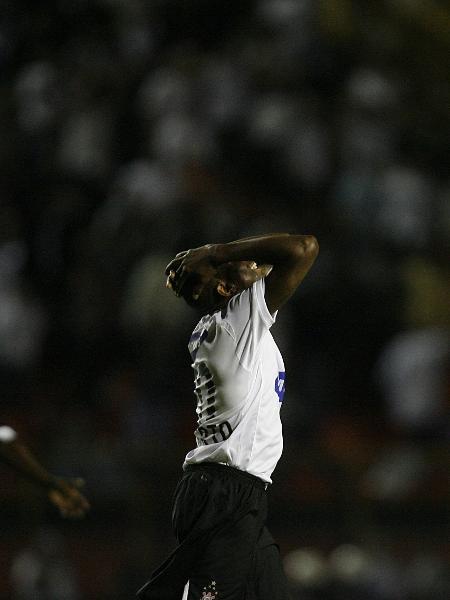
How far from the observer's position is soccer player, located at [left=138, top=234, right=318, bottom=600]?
3.58 meters

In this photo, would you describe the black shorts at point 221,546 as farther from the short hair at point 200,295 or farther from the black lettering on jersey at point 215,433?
the short hair at point 200,295

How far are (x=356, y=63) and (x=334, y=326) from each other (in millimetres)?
2647

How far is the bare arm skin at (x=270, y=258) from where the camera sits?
12.1 feet

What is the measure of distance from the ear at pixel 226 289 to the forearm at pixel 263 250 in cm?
9

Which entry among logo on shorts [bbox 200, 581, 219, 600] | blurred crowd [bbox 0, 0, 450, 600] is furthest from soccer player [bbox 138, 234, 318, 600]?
blurred crowd [bbox 0, 0, 450, 600]

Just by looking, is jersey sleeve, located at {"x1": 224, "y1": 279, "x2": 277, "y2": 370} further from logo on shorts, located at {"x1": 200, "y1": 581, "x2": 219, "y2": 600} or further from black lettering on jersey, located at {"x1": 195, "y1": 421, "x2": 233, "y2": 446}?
logo on shorts, located at {"x1": 200, "y1": 581, "x2": 219, "y2": 600}

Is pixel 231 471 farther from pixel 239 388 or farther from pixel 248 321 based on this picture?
pixel 248 321

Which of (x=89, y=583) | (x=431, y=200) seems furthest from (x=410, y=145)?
(x=89, y=583)

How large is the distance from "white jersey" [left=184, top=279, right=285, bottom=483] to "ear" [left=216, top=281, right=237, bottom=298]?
0.03m

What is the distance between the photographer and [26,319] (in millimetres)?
8203

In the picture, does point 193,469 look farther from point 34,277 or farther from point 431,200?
point 34,277

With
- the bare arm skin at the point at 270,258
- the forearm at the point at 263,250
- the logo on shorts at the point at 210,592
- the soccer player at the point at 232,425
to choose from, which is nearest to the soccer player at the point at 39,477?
the soccer player at the point at 232,425

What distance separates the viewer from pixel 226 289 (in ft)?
12.4

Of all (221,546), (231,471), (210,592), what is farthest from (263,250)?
(210,592)
